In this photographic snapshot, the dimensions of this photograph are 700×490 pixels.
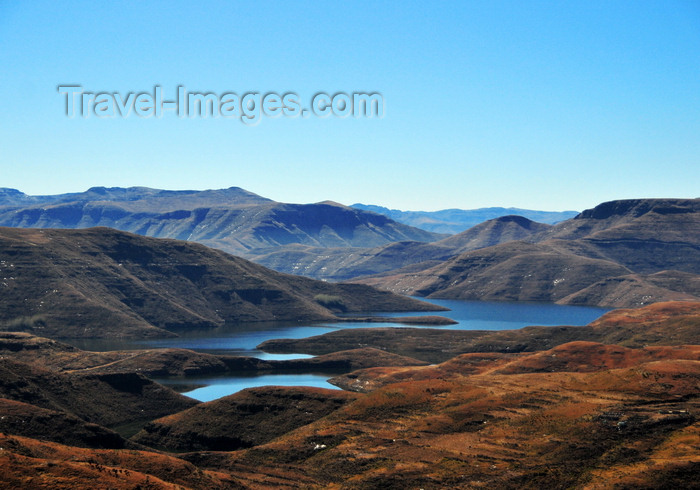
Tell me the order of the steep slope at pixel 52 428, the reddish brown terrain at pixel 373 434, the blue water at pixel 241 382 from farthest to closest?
the blue water at pixel 241 382 < the steep slope at pixel 52 428 < the reddish brown terrain at pixel 373 434

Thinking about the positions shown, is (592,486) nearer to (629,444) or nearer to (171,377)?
(629,444)

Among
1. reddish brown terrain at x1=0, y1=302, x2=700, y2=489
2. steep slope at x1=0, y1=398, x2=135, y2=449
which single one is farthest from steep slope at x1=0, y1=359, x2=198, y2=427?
steep slope at x1=0, y1=398, x2=135, y2=449

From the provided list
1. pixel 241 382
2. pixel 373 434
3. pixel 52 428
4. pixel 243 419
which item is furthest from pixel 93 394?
pixel 373 434

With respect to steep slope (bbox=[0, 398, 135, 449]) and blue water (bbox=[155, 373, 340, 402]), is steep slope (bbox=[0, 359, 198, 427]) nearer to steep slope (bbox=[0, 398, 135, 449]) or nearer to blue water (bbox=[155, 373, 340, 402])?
steep slope (bbox=[0, 398, 135, 449])

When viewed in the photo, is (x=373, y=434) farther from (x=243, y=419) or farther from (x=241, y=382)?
(x=241, y=382)

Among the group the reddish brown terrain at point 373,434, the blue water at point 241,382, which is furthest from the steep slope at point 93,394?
the blue water at point 241,382

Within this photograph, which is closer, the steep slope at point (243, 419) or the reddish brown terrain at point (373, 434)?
the reddish brown terrain at point (373, 434)

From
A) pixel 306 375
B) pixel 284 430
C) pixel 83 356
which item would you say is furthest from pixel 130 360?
pixel 284 430

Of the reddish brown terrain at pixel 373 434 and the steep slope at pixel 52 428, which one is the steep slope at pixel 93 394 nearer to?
the reddish brown terrain at pixel 373 434
